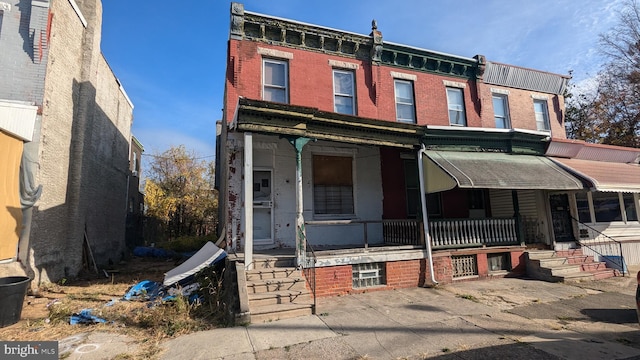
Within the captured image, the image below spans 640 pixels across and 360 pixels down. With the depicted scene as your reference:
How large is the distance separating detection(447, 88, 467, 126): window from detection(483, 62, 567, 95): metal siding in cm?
159

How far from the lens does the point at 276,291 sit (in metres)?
6.86

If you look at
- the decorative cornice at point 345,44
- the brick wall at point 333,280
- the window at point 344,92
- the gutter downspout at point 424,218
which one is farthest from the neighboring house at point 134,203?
the gutter downspout at point 424,218

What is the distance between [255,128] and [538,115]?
544 inches

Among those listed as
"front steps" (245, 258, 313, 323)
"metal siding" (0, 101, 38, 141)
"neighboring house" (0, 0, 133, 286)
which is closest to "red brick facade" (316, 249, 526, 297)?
"front steps" (245, 258, 313, 323)

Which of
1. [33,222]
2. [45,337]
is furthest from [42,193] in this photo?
[45,337]

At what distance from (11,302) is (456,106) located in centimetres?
1460

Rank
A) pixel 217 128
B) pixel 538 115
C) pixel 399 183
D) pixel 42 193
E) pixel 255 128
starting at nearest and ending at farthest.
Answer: pixel 255 128 → pixel 42 193 → pixel 399 183 → pixel 538 115 → pixel 217 128

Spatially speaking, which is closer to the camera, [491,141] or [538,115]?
[491,141]

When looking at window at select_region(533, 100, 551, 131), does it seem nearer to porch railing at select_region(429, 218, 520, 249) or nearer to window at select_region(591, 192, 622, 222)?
window at select_region(591, 192, 622, 222)

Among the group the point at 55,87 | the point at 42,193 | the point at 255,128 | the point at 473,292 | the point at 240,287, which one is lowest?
the point at 473,292

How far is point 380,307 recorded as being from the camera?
7.03 metres

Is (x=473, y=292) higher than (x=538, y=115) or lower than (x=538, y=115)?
lower

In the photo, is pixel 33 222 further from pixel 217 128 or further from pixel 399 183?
pixel 399 183

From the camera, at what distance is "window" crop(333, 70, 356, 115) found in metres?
11.1
